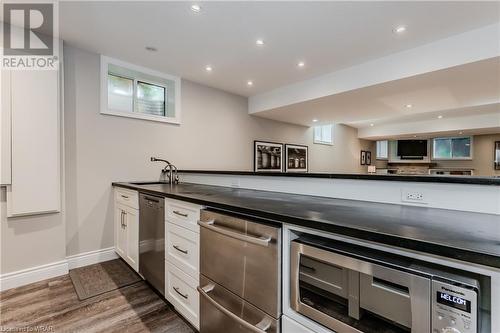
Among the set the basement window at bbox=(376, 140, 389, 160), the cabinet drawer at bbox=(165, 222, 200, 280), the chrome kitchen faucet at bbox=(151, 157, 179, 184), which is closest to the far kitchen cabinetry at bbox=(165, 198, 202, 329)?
the cabinet drawer at bbox=(165, 222, 200, 280)

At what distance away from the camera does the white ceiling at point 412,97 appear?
2789mm

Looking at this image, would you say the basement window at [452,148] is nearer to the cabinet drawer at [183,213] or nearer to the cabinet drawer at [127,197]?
the cabinet drawer at [183,213]

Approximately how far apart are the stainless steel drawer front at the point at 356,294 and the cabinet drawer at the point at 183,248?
815 mm

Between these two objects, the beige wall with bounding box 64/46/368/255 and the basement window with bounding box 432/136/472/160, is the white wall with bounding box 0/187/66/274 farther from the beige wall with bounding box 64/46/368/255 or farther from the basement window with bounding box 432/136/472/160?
the basement window with bounding box 432/136/472/160

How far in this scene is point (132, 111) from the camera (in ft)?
11.2

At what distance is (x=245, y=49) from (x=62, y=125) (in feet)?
7.46

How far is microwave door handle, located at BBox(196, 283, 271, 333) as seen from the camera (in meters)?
1.16

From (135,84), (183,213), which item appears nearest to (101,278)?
(183,213)

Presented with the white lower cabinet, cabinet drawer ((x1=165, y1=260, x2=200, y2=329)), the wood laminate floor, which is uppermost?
the white lower cabinet

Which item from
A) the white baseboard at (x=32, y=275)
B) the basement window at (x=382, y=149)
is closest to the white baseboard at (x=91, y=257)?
the white baseboard at (x=32, y=275)

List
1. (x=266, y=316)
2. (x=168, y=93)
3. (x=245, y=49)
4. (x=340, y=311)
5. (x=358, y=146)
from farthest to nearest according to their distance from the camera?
(x=358, y=146)
(x=168, y=93)
(x=245, y=49)
(x=266, y=316)
(x=340, y=311)

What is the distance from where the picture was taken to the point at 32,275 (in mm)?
2457

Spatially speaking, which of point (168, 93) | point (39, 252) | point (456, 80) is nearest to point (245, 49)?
point (168, 93)

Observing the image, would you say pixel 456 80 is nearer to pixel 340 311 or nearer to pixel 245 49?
pixel 245 49
